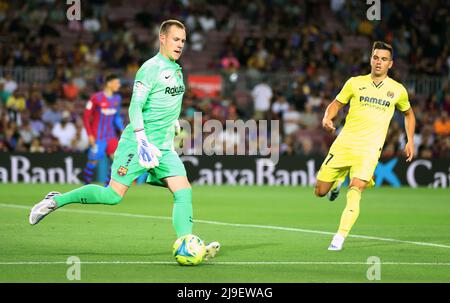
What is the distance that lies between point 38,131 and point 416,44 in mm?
12389

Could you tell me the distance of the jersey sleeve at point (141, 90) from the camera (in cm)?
949

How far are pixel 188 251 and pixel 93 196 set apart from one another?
1.28 meters

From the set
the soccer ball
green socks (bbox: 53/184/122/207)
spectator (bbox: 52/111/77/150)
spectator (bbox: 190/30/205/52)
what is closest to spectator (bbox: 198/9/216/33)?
spectator (bbox: 190/30/205/52)

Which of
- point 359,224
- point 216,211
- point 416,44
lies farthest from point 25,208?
point 416,44

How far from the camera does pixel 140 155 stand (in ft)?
31.0

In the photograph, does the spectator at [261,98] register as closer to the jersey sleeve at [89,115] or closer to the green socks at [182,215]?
the jersey sleeve at [89,115]

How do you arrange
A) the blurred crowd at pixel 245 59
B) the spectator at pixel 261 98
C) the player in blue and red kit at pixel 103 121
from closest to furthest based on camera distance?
the player in blue and red kit at pixel 103 121
the blurred crowd at pixel 245 59
the spectator at pixel 261 98

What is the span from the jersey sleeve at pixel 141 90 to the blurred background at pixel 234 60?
1523 cm

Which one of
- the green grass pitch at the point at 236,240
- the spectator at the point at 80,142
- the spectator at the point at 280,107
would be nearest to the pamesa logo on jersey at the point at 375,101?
the green grass pitch at the point at 236,240

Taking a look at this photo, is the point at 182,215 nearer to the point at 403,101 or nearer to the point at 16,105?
the point at 403,101

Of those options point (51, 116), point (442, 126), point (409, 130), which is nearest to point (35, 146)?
point (51, 116)

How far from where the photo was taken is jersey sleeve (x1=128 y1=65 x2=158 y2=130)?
9.49 meters

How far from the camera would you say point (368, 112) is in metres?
11.6
